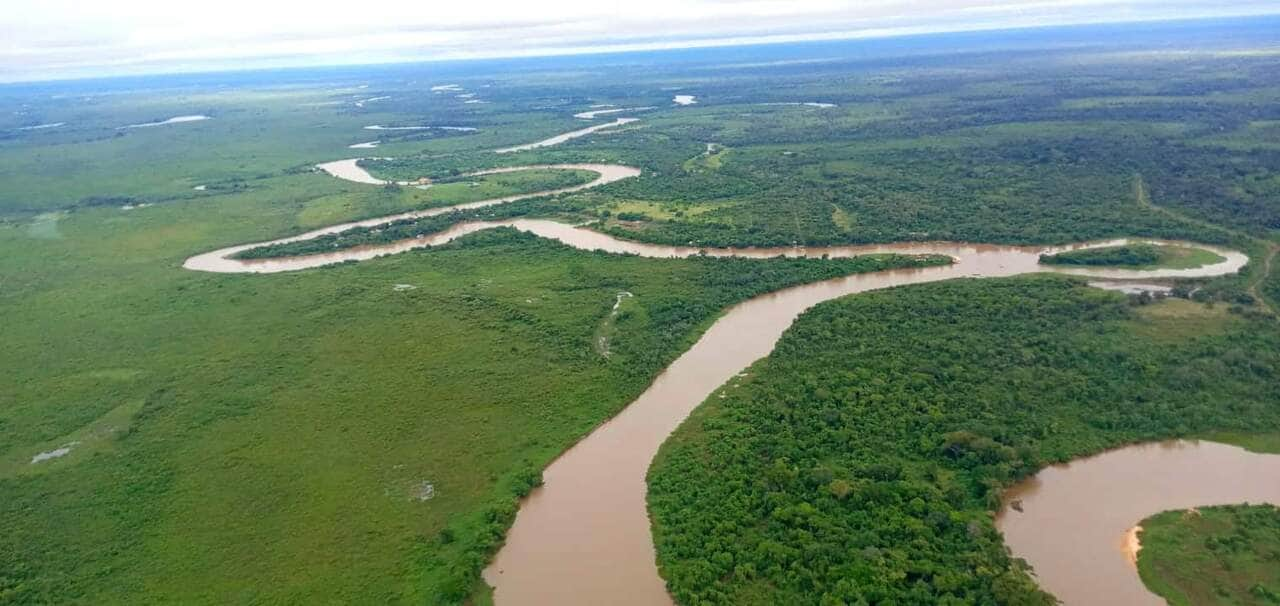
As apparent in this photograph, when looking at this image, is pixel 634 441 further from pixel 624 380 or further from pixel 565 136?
pixel 565 136

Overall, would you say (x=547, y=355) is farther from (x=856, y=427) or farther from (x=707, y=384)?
(x=856, y=427)

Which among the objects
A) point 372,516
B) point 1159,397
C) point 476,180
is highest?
point 476,180

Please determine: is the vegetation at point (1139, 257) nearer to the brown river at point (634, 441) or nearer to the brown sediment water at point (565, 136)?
the brown river at point (634, 441)

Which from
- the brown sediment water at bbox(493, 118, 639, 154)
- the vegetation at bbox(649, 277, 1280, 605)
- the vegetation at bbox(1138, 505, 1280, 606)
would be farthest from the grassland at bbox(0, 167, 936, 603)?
the brown sediment water at bbox(493, 118, 639, 154)

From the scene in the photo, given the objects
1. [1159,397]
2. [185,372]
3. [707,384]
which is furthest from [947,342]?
[185,372]

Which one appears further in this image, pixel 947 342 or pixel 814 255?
pixel 814 255

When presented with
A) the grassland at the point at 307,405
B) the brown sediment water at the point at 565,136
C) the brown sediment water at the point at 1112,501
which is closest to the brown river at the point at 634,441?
the brown sediment water at the point at 1112,501
